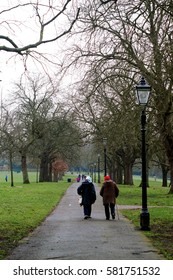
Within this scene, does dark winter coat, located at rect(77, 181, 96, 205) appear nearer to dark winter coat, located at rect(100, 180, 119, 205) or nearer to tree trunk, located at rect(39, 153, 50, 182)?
dark winter coat, located at rect(100, 180, 119, 205)

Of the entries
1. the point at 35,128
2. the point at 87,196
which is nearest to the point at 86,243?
the point at 87,196

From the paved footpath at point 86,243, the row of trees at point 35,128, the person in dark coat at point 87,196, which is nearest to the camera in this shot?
the paved footpath at point 86,243

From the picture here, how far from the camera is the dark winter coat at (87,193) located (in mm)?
17944

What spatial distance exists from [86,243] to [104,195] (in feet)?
21.2

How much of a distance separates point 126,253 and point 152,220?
7330 millimetres

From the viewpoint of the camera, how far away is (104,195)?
57.4ft

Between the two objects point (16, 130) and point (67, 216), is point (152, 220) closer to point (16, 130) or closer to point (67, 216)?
point (67, 216)

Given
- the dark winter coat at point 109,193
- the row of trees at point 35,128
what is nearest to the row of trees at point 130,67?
the dark winter coat at point 109,193

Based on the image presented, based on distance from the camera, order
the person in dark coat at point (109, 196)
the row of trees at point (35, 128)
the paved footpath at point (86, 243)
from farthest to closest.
Result: 1. the row of trees at point (35, 128)
2. the person in dark coat at point (109, 196)
3. the paved footpath at point (86, 243)

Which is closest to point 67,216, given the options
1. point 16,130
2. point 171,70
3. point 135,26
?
point 171,70

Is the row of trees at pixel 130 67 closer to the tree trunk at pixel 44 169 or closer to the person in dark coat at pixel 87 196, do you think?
the person in dark coat at pixel 87 196

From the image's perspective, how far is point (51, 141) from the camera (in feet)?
216

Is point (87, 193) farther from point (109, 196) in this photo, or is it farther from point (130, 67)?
point (130, 67)

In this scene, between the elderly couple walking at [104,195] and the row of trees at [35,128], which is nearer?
the elderly couple walking at [104,195]
